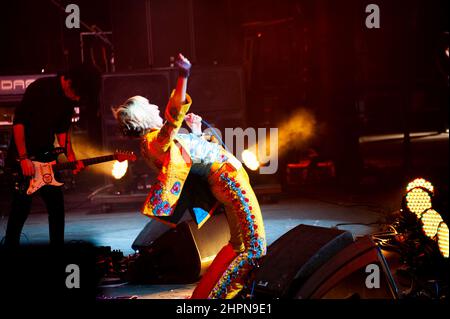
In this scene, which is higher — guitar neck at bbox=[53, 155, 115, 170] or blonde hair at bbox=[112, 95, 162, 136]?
blonde hair at bbox=[112, 95, 162, 136]

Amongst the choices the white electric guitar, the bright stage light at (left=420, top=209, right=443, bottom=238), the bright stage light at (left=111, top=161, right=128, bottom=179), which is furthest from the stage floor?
the bright stage light at (left=420, top=209, right=443, bottom=238)

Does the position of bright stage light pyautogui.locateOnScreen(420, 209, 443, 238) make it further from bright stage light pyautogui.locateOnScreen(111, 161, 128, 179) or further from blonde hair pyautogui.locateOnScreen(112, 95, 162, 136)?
bright stage light pyautogui.locateOnScreen(111, 161, 128, 179)

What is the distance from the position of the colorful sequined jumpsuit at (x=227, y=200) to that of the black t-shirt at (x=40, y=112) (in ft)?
6.92

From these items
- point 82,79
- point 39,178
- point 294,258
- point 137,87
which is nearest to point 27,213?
point 39,178

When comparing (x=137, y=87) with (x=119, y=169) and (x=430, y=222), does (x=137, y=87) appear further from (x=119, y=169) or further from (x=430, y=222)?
(x=430, y=222)

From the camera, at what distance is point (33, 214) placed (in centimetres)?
851

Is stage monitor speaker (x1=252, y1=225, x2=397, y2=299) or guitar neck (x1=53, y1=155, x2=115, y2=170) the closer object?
stage monitor speaker (x1=252, y1=225, x2=397, y2=299)

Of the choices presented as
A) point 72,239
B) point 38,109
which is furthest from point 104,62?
point 38,109

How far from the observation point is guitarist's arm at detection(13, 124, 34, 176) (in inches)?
197

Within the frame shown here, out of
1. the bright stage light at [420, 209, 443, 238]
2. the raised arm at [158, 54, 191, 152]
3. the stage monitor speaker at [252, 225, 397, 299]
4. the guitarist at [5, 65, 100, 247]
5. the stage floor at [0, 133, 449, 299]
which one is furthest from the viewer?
the stage floor at [0, 133, 449, 299]

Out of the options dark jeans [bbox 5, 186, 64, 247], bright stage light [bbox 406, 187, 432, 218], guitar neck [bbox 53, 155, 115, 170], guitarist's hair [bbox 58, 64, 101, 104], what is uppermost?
guitarist's hair [bbox 58, 64, 101, 104]

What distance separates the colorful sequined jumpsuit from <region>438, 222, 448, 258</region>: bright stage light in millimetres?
1072

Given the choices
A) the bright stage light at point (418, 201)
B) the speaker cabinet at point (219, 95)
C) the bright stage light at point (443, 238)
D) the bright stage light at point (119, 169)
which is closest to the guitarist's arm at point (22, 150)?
the bright stage light at point (119, 169)
